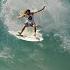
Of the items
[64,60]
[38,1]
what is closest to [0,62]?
[64,60]

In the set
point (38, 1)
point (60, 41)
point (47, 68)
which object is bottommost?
point (47, 68)

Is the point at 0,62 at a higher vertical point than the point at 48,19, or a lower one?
lower

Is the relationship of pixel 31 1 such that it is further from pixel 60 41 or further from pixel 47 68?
pixel 47 68

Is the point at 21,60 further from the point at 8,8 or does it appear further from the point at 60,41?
the point at 8,8

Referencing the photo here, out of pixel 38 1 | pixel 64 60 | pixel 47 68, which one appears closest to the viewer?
pixel 38 1

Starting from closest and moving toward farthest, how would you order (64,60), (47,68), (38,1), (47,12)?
(38,1) < (47,12) < (64,60) < (47,68)

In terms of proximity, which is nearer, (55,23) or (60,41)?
(55,23)
